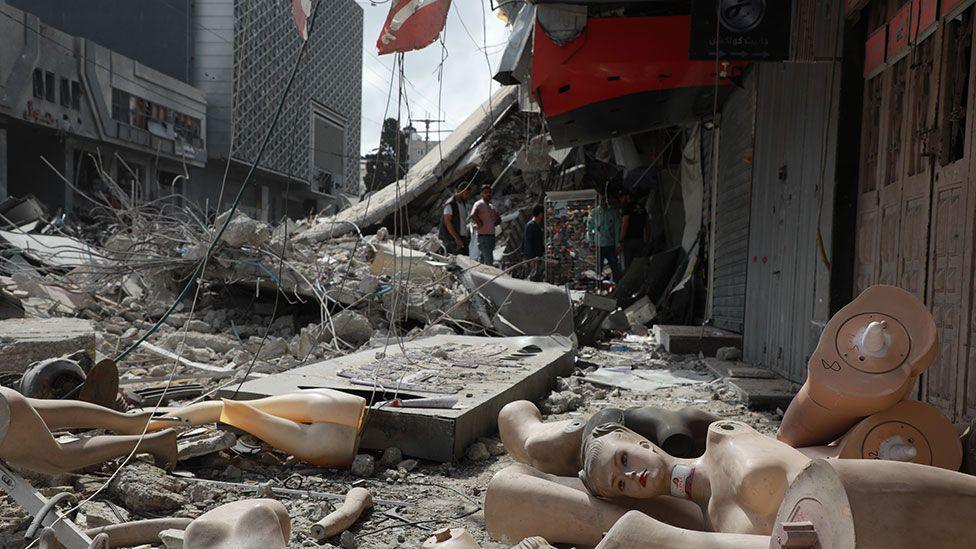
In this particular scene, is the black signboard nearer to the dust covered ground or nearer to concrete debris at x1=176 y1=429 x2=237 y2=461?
the dust covered ground

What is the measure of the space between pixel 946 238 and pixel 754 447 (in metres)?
2.18

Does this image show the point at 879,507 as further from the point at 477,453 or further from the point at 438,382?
the point at 438,382

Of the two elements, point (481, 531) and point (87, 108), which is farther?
point (87, 108)

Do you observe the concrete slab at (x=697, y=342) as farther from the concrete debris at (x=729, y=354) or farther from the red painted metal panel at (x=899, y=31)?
the red painted metal panel at (x=899, y=31)

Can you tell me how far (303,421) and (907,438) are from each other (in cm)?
241

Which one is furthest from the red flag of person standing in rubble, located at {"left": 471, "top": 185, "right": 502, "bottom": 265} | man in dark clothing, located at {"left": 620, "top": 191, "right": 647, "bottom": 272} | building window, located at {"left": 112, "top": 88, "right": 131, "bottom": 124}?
building window, located at {"left": 112, "top": 88, "right": 131, "bottom": 124}

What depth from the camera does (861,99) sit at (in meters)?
4.58

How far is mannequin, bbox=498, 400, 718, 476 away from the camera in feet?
8.36

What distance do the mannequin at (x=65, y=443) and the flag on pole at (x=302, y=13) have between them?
6.71 ft

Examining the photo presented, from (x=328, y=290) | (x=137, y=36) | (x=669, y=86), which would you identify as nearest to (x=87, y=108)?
(x=137, y=36)

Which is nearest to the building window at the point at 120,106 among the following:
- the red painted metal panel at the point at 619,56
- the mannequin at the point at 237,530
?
the red painted metal panel at the point at 619,56

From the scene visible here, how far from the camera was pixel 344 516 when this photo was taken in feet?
8.13

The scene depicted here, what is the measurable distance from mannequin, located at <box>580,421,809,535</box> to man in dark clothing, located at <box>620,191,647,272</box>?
8.86 metres

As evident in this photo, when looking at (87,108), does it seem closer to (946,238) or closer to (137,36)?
(137,36)
